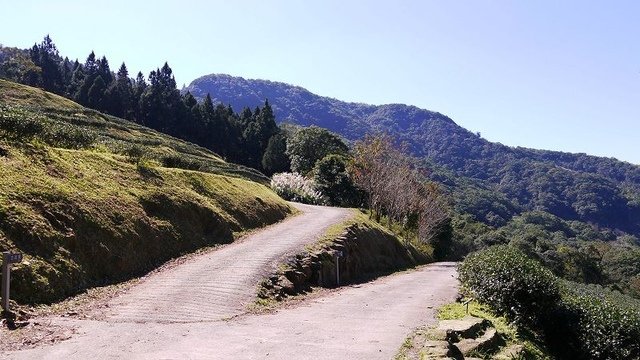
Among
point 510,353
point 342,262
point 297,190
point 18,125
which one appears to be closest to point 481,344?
point 510,353

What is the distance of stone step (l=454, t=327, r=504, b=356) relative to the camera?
353 inches

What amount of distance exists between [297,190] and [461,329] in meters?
34.9

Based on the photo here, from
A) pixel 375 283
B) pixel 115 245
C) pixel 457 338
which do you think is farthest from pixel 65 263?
pixel 375 283

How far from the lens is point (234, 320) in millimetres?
10672

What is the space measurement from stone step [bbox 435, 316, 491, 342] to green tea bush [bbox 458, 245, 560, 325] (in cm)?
293

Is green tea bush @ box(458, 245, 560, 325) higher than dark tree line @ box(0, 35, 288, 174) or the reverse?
the reverse

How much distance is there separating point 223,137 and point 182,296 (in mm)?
69966

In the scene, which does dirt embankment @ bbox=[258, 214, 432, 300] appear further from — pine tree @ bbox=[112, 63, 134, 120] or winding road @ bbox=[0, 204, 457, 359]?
pine tree @ bbox=[112, 63, 134, 120]

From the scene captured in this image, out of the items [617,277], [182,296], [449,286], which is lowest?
[617,277]

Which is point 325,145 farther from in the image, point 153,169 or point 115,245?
point 115,245

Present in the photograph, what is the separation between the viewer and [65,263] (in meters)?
11.6

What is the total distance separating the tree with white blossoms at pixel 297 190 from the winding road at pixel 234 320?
2543 centimetres

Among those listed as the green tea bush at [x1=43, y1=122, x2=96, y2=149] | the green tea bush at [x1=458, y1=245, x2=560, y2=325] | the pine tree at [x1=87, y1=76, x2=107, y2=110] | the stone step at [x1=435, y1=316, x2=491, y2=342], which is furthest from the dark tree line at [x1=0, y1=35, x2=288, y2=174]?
the stone step at [x1=435, y1=316, x2=491, y2=342]

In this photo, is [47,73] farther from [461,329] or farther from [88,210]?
[461,329]
